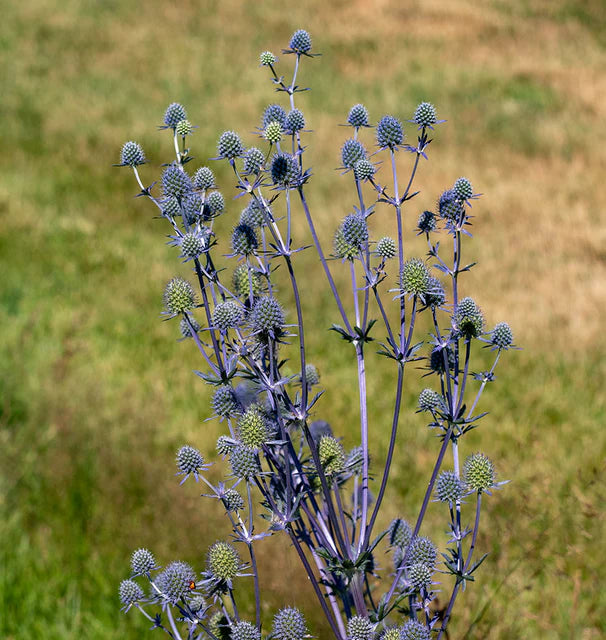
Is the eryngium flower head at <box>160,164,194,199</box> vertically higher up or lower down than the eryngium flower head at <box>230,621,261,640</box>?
higher up

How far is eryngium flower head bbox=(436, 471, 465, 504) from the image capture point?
286 centimetres

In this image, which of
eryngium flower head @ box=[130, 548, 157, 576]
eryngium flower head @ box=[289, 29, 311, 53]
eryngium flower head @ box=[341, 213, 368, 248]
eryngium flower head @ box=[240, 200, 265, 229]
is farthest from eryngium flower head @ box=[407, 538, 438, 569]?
eryngium flower head @ box=[289, 29, 311, 53]

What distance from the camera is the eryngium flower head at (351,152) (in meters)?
3.22

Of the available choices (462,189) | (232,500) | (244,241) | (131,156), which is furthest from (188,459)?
(462,189)

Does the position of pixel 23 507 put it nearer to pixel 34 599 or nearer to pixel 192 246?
pixel 34 599

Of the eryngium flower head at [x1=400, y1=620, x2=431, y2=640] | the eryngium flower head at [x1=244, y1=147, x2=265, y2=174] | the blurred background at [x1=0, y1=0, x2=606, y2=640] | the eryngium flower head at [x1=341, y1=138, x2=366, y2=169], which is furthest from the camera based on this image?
the blurred background at [x1=0, y1=0, x2=606, y2=640]

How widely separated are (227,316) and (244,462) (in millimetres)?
502

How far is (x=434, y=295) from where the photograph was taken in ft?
9.43

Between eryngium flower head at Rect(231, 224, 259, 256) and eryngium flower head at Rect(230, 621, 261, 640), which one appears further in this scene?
eryngium flower head at Rect(231, 224, 259, 256)

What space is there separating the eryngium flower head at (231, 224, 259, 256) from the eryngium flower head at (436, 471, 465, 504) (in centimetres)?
109

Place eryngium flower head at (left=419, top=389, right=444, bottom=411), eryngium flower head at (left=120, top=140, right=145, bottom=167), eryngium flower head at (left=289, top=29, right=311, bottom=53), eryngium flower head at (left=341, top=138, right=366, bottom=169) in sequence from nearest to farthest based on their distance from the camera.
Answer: eryngium flower head at (left=419, top=389, right=444, bottom=411), eryngium flower head at (left=120, top=140, right=145, bottom=167), eryngium flower head at (left=341, top=138, right=366, bottom=169), eryngium flower head at (left=289, top=29, right=311, bottom=53)

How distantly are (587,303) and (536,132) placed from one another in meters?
8.46

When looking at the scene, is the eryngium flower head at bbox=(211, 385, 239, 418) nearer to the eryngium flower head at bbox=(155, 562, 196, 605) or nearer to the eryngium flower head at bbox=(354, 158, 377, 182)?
the eryngium flower head at bbox=(155, 562, 196, 605)

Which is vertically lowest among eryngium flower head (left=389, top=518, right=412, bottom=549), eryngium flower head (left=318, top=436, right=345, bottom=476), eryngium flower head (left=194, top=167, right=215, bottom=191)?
eryngium flower head (left=389, top=518, right=412, bottom=549)
